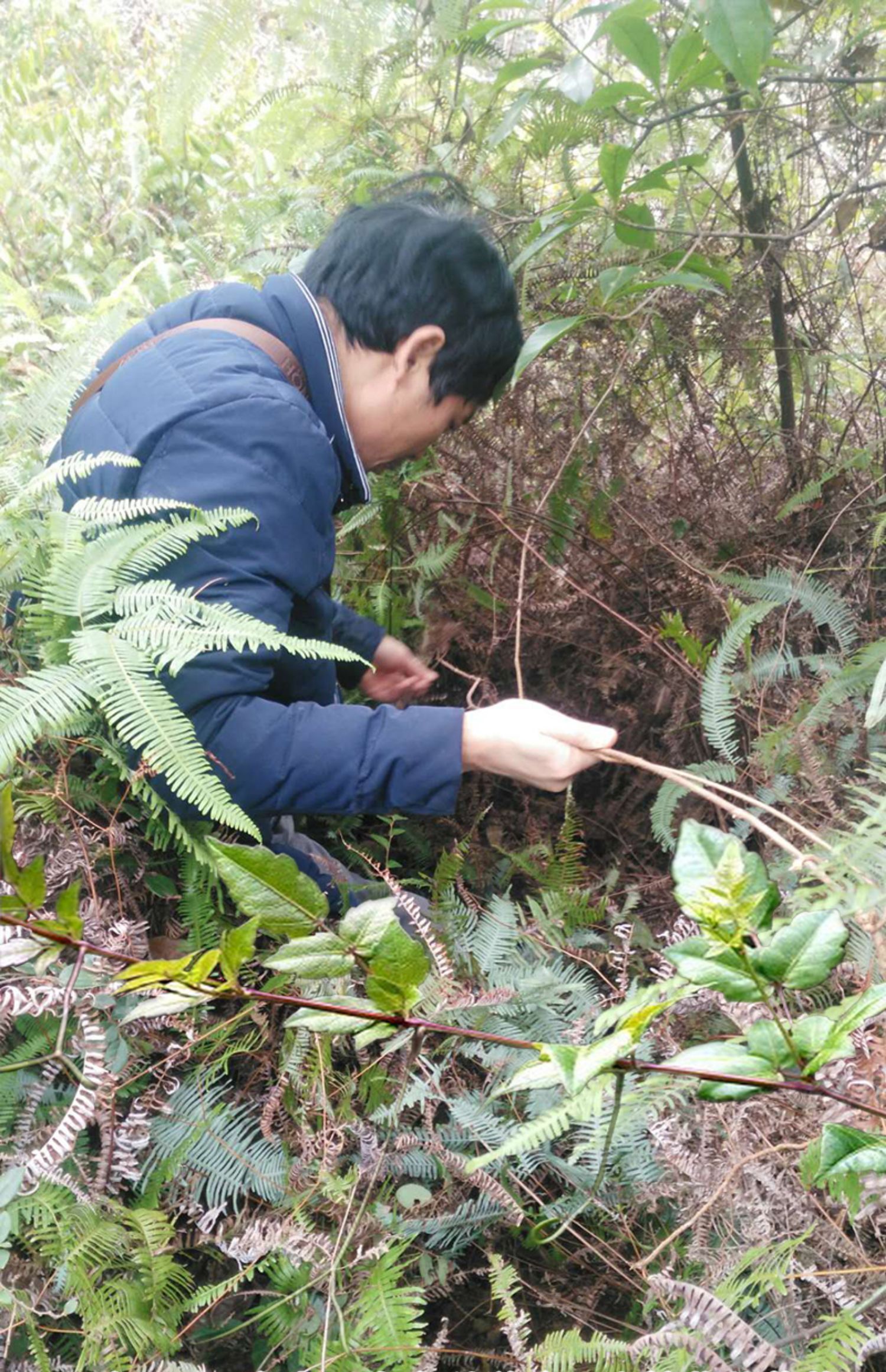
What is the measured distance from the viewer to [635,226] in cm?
205

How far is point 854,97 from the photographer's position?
7.50 ft

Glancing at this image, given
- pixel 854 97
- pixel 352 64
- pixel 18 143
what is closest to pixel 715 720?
pixel 854 97

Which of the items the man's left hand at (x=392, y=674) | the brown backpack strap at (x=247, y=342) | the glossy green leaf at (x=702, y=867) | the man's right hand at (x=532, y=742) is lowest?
the man's left hand at (x=392, y=674)

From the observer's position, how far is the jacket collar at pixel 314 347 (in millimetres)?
1896

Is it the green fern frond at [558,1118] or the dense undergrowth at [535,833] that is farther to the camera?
the dense undergrowth at [535,833]

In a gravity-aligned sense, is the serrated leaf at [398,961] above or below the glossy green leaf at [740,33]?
below

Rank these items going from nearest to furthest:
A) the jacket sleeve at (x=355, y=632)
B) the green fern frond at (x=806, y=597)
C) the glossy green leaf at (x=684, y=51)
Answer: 1. the glossy green leaf at (x=684, y=51)
2. the green fern frond at (x=806, y=597)
3. the jacket sleeve at (x=355, y=632)

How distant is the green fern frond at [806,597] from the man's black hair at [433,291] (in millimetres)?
788

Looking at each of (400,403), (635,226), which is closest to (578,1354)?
(400,403)

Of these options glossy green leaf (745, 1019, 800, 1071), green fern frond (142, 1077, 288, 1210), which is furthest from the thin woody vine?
green fern frond (142, 1077, 288, 1210)

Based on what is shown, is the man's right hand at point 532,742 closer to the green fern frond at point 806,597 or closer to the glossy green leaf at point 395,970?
the green fern frond at point 806,597

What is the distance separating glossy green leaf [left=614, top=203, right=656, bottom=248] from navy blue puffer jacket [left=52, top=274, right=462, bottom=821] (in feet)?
2.75

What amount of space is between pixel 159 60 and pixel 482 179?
481 cm

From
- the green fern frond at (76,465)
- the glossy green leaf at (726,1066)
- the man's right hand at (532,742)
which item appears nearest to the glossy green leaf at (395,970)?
the glossy green leaf at (726,1066)
